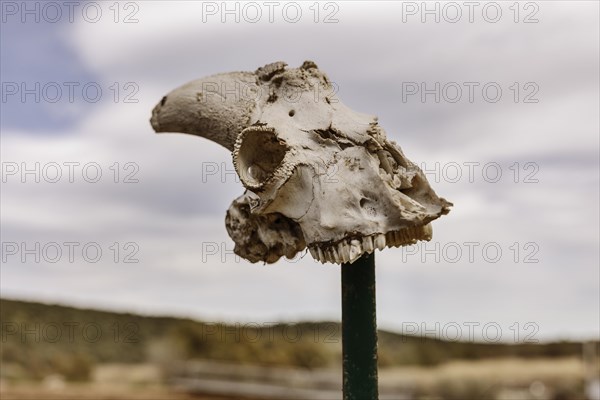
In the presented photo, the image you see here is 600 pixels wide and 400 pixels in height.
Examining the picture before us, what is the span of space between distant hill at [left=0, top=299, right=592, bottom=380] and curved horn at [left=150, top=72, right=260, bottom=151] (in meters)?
8.65

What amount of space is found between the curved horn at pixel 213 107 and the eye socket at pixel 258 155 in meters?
0.20

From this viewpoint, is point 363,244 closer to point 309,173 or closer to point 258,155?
point 309,173

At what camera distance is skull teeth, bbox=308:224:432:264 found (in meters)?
3.41

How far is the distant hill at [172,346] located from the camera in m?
14.1

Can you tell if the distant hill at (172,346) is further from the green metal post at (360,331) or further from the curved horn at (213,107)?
the green metal post at (360,331)

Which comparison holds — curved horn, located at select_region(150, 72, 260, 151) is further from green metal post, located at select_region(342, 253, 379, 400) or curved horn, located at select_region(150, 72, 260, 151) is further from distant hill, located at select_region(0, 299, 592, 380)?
distant hill, located at select_region(0, 299, 592, 380)

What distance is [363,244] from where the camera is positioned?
3422mm

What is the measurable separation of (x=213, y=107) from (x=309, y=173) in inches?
32.3

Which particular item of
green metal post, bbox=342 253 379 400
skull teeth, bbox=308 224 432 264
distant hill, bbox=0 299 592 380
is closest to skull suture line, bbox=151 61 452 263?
skull teeth, bbox=308 224 432 264

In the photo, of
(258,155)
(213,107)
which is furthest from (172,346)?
(258,155)

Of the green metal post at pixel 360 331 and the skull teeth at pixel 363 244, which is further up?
the skull teeth at pixel 363 244

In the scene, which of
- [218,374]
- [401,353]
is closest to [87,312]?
[218,374]

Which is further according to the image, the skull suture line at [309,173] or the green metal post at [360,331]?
the green metal post at [360,331]

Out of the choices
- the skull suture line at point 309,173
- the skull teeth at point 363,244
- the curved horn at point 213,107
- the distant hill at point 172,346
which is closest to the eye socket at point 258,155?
the skull suture line at point 309,173
